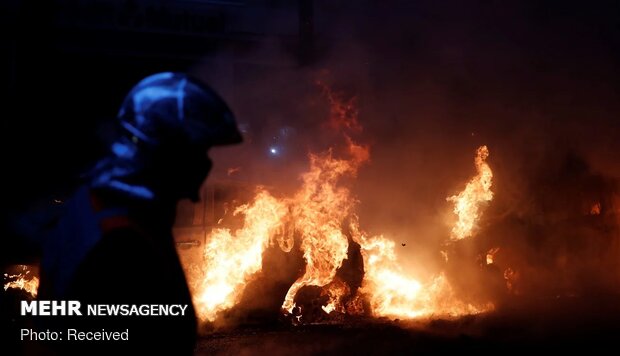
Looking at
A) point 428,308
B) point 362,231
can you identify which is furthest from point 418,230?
point 428,308

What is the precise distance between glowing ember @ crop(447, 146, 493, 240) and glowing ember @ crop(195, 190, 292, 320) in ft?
17.9

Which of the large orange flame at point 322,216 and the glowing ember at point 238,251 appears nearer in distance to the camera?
the glowing ember at point 238,251

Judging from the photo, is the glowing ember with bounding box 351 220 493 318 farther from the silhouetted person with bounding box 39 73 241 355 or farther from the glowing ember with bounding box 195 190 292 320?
the silhouetted person with bounding box 39 73 241 355

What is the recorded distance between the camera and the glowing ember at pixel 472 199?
11386 millimetres

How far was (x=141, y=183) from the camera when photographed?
1372 millimetres

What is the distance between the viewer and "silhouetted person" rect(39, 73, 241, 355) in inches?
49.0

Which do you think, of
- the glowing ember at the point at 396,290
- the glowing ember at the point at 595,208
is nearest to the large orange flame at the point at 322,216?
the glowing ember at the point at 396,290

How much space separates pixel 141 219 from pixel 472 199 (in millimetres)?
11716

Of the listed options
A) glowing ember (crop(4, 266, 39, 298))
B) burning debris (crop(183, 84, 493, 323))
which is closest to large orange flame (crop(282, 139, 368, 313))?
burning debris (crop(183, 84, 493, 323))

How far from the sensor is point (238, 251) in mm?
9156

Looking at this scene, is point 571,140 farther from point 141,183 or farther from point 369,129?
point 141,183

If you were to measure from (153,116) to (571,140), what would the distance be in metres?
13.3

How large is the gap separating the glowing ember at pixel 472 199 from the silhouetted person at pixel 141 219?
10859 mm

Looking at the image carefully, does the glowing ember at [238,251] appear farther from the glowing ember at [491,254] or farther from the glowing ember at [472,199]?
the glowing ember at [491,254]
